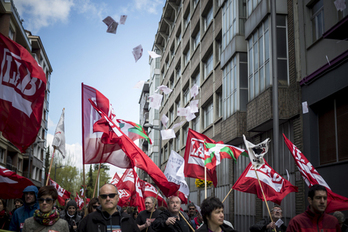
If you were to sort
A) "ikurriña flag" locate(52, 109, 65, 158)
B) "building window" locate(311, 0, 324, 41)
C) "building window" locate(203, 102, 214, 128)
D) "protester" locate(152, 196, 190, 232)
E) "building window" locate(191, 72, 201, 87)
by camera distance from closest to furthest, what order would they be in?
1. "protester" locate(152, 196, 190, 232)
2. "ikurriña flag" locate(52, 109, 65, 158)
3. "building window" locate(311, 0, 324, 41)
4. "building window" locate(203, 102, 214, 128)
5. "building window" locate(191, 72, 201, 87)

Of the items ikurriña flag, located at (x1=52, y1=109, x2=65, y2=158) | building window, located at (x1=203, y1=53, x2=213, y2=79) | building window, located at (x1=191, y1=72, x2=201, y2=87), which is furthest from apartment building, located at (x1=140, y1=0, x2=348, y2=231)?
ikurriña flag, located at (x1=52, y1=109, x2=65, y2=158)

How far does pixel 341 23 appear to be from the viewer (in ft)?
32.5

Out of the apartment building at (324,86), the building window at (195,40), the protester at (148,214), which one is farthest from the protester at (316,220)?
the building window at (195,40)

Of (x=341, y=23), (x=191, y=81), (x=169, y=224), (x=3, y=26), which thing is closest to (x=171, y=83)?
(x=191, y=81)

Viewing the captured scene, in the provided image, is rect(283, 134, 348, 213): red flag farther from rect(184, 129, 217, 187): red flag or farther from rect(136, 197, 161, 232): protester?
rect(136, 197, 161, 232): protester

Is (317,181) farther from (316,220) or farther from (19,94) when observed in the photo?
(19,94)

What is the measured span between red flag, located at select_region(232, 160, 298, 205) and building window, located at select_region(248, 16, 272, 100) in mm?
6256

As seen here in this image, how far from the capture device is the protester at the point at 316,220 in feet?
16.1

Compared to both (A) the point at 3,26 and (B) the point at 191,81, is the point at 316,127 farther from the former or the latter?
(A) the point at 3,26

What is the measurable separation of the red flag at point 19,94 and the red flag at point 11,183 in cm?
233

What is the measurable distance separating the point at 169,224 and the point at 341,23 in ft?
21.8

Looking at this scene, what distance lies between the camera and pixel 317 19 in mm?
13383

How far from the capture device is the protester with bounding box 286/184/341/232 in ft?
16.1

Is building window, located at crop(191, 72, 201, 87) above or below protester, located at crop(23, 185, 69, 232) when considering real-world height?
above
